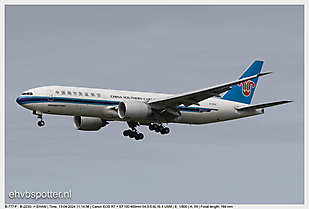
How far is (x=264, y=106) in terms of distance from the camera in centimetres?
4725

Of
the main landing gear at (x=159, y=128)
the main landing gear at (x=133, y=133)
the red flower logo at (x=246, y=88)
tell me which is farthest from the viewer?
the red flower logo at (x=246, y=88)

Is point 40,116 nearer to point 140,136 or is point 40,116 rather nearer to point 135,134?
point 135,134

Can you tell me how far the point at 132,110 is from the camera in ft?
142

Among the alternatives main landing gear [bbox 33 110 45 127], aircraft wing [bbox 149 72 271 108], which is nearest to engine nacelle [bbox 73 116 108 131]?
main landing gear [bbox 33 110 45 127]

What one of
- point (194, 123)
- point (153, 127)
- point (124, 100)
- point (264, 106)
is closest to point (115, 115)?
point (124, 100)

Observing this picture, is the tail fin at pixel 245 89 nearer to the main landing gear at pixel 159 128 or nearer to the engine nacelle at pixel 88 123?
the main landing gear at pixel 159 128

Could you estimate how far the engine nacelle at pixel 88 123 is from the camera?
50.0 meters

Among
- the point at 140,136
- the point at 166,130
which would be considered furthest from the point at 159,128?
the point at 140,136

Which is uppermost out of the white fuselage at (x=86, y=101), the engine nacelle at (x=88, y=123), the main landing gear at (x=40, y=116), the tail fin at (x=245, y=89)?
the tail fin at (x=245, y=89)

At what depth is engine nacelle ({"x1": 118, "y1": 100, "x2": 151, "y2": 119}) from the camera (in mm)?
43156

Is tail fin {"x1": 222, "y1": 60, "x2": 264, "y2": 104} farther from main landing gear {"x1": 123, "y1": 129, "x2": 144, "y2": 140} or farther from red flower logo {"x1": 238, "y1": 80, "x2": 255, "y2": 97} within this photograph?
main landing gear {"x1": 123, "y1": 129, "x2": 144, "y2": 140}

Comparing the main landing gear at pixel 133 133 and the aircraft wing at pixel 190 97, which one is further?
the main landing gear at pixel 133 133

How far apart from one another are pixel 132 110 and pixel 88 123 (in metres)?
8.62

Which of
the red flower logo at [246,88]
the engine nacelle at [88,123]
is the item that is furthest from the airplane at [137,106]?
the red flower logo at [246,88]
